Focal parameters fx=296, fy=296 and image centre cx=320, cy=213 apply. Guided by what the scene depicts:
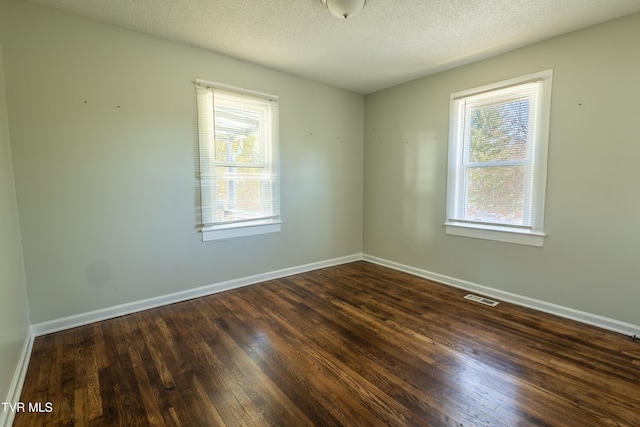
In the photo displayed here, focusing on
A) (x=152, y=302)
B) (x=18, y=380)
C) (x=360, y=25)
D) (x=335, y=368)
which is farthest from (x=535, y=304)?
(x=18, y=380)

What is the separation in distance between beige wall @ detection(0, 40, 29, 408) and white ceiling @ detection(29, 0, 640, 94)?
1.22 metres

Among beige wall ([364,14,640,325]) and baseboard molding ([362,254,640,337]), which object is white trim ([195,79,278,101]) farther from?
baseboard molding ([362,254,640,337])

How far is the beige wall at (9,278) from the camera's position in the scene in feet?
5.34

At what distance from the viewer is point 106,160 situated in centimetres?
264

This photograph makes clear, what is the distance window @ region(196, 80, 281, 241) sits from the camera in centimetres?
318

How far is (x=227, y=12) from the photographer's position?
2396 mm

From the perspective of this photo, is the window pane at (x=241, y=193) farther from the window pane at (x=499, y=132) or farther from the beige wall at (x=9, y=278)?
the window pane at (x=499, y=132)

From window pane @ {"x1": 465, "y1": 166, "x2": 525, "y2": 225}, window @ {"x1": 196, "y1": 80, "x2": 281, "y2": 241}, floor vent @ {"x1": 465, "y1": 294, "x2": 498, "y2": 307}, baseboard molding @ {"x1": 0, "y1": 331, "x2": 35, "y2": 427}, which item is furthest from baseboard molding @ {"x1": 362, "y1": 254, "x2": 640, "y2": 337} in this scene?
baseboard molding @ {"x1": 0, "y1": 331, "x2": 35, "y2": 427}

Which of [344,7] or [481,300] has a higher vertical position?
[344,7]

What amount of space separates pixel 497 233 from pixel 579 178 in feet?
2.83

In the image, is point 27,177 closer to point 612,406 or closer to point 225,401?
point 225,401

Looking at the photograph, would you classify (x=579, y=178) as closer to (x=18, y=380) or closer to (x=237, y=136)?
(x=237, y=136)

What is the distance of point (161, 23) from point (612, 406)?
13.7ft

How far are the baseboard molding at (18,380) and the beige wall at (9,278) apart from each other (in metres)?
0.04
